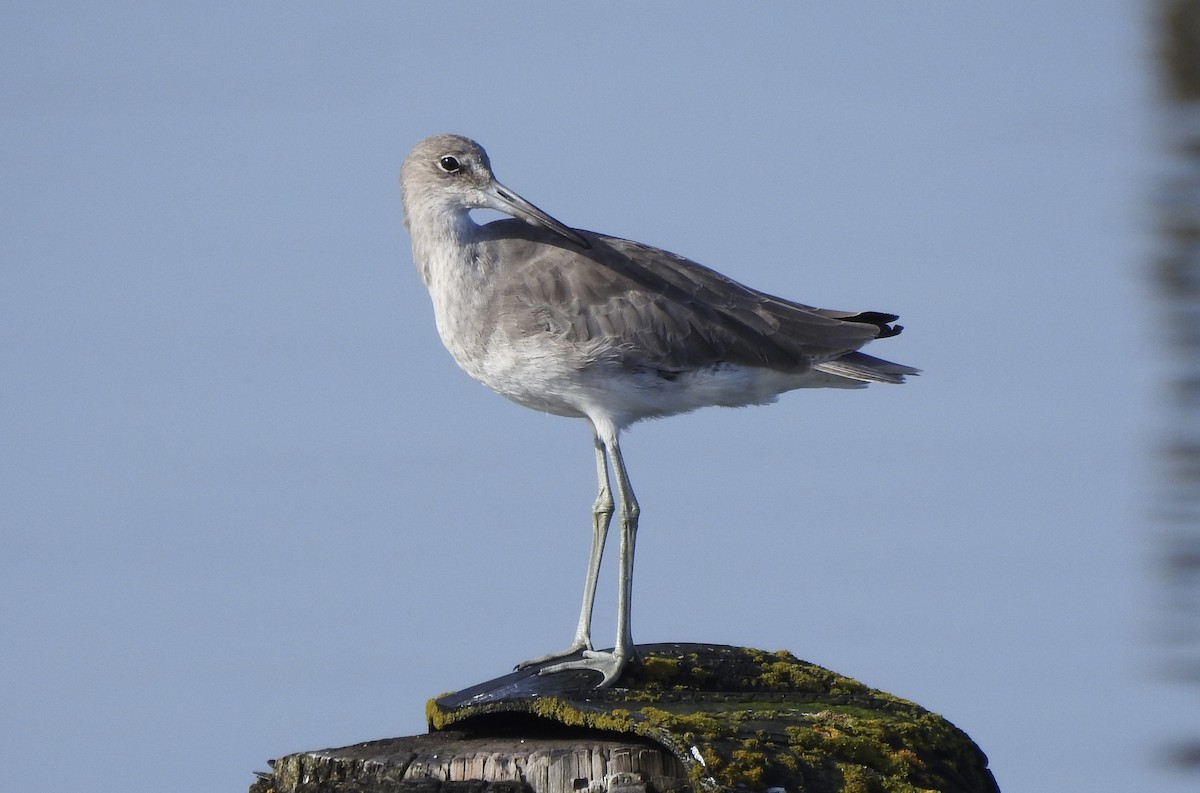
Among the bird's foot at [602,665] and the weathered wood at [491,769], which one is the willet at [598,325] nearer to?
the bird's foot at [602,665]

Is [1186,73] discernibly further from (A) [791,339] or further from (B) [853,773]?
(A) [791,339]

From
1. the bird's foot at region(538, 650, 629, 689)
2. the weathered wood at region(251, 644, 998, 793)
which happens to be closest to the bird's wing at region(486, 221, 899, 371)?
the bird's foot at region(538, 650, 629, 689)

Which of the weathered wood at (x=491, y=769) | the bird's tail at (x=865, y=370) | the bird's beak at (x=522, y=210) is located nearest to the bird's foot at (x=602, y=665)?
the weathered wood at (x=491, y=769)

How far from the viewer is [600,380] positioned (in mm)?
9445

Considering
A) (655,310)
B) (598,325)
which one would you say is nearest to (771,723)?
(598,325)

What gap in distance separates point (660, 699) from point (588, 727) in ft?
2.42

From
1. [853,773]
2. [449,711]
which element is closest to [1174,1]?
[853,773]

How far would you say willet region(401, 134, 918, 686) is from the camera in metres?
9.48

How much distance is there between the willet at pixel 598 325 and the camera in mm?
9484

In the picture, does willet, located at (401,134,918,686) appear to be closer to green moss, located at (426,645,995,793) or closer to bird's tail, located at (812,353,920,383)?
bird's tail, located at (812,353,920,383)

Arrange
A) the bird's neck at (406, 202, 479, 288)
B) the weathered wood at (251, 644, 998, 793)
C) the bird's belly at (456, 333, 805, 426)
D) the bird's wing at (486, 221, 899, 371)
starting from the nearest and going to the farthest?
the weathered wood at (251, 644, 998, 793), the bird's belly at (456, 333, 805, 426), the bird's wing at (486, 221, 899, 371), the bird's neck at (406, 202, 479, 288)

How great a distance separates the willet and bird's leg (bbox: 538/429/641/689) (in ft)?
0.05

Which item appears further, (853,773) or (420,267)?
(420,267)

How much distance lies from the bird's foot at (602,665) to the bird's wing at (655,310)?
207 centimetres
